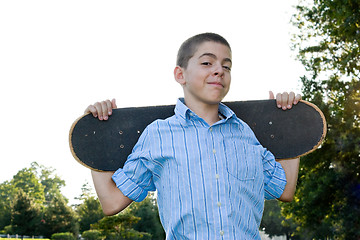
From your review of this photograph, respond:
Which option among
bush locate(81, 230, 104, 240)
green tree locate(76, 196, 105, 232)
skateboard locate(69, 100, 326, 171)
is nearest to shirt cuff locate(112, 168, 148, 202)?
skateboard locate(69, 100, 326, 171)

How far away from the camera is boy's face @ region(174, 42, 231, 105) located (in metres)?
2.36

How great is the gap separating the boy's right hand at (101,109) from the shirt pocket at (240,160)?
74 centimetres

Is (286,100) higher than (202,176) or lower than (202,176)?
higher

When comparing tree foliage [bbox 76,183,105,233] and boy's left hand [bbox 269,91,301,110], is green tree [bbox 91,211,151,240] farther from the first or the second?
boy's left hand [bbox 269,91,301,110]

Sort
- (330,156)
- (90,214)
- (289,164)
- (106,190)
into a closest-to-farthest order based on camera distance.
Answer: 1. (106,190)
2. (289,164)
3. (330,156)
4. (90,214)

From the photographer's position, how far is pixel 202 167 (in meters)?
2.20

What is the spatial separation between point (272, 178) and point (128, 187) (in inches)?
30.6

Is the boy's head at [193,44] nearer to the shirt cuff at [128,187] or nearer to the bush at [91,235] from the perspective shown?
the shirt cuff at [128,187]

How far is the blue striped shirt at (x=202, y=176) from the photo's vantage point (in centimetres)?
212

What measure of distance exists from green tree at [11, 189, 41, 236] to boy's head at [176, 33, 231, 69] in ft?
142

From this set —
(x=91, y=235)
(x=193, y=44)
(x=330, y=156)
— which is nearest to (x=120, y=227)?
(x=91, y=235)

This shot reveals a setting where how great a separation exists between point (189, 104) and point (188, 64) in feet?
0.70

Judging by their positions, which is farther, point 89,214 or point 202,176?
point 89,214

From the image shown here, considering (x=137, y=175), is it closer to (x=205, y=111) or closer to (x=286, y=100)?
(x=205, y=111)
